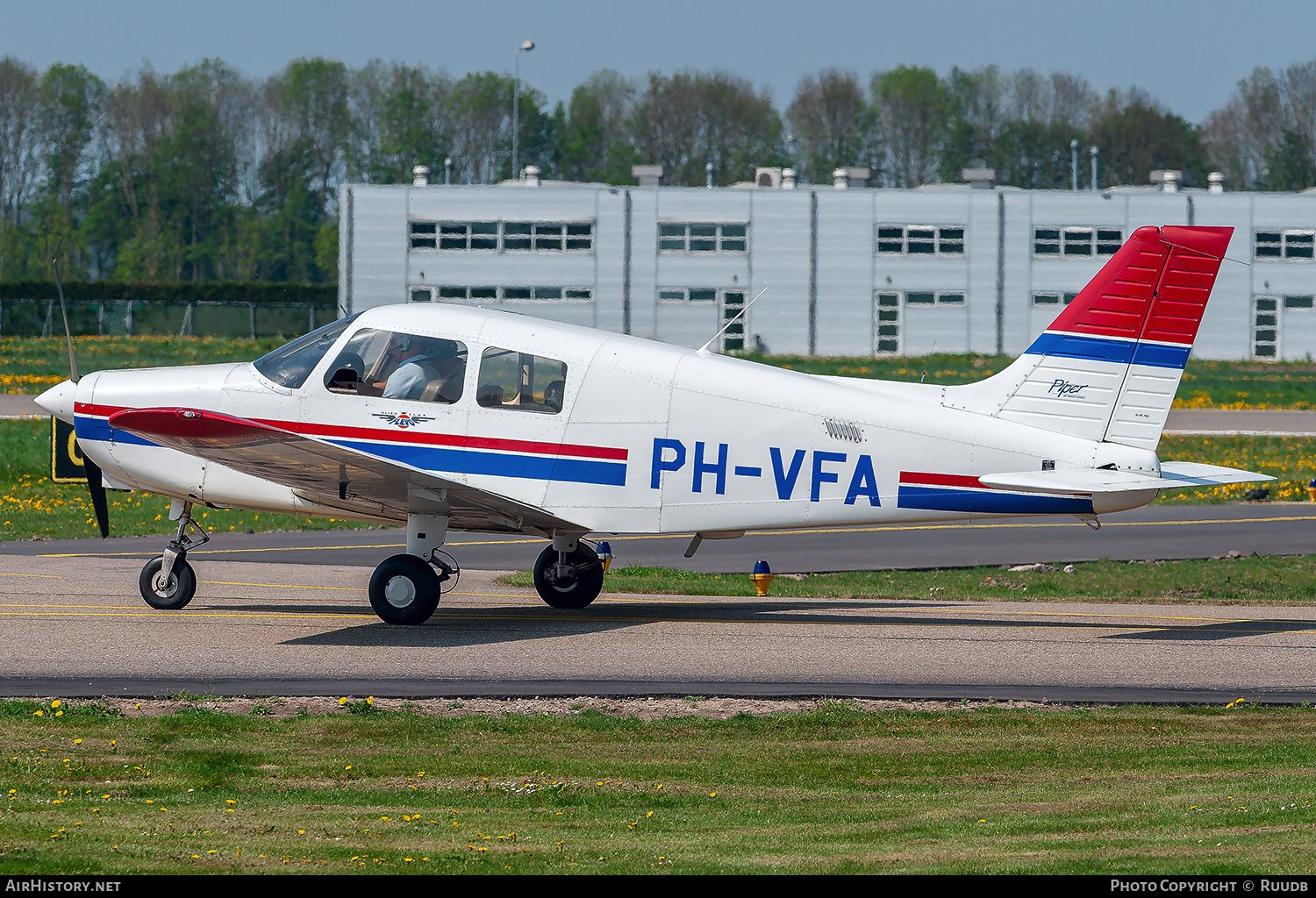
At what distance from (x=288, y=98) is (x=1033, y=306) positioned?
7390 centimetres

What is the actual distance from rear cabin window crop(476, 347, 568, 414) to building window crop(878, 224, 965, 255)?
Result: 170 feet

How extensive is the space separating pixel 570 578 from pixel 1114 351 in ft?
18.6

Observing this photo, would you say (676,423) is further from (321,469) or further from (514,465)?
(321,469)

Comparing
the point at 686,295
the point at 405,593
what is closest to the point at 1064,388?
the point at 405,593

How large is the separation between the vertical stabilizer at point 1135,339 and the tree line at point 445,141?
99.9m

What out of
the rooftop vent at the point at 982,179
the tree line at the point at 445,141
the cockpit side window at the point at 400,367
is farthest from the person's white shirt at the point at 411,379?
the tree line at the point at 445,141

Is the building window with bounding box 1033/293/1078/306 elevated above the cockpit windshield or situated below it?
above

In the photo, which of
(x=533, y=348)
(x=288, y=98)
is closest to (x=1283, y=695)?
(x=533, y=348)

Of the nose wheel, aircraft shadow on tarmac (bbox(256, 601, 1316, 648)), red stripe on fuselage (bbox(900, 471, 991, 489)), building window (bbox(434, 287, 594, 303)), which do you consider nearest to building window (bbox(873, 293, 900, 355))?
building window (bbox(434, 287, 594, 303))

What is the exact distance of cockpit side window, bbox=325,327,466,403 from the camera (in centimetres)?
1291

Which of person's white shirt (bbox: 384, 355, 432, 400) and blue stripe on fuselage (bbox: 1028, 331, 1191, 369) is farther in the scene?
person's white shirt (bbox: 384, 355, 432, 400)

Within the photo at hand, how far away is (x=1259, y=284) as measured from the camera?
63.2 metres

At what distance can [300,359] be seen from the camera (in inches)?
520

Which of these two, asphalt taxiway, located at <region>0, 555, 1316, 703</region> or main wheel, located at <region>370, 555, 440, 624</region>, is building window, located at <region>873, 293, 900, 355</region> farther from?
main wheel, located at <region>370, 555, 440, 624</region>
